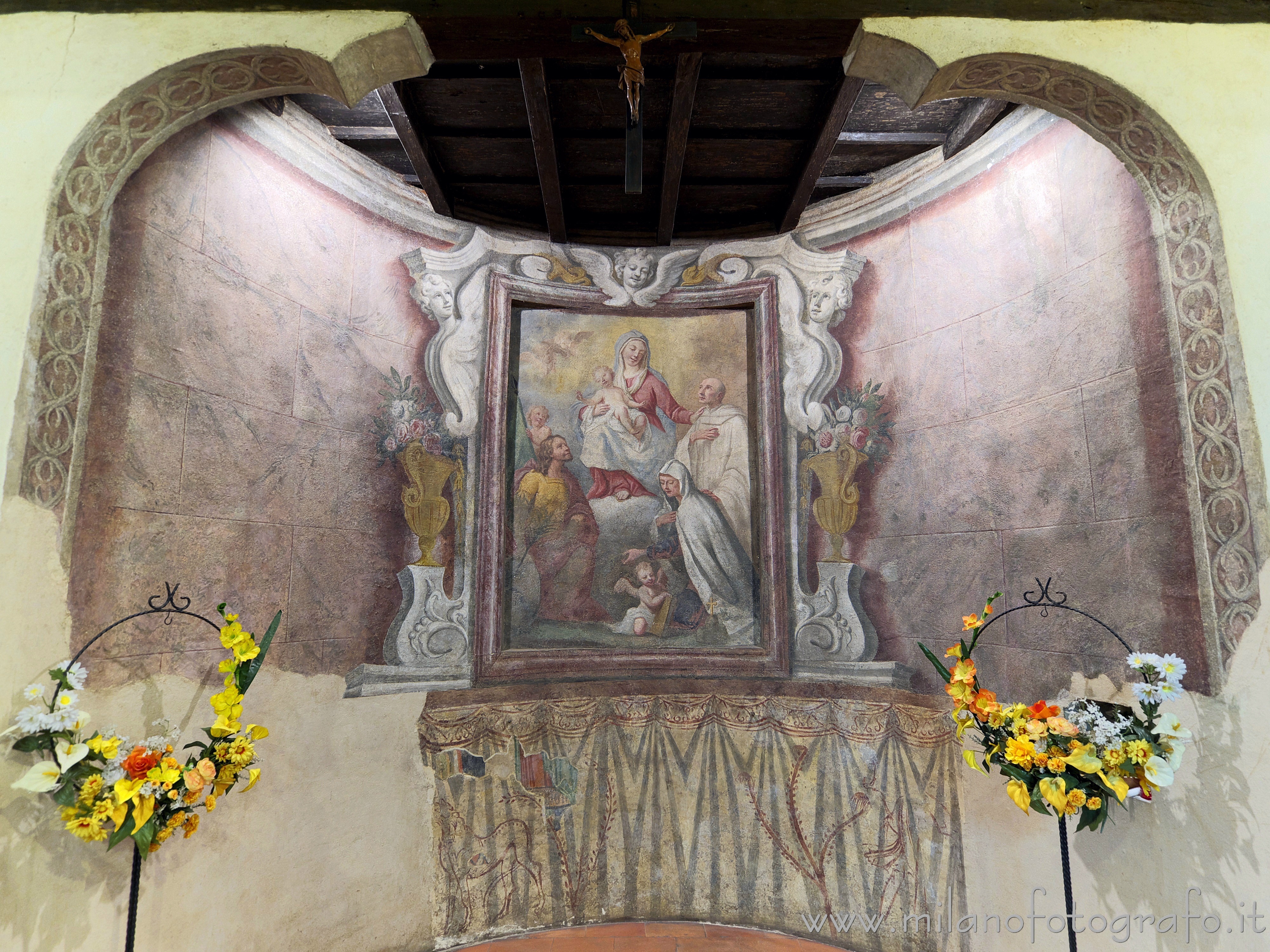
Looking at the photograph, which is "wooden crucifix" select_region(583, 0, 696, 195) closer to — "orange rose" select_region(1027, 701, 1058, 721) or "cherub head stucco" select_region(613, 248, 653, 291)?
"cherub head stucco" select_region(613, 248, 653, 291)

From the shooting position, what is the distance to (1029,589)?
4129 mm

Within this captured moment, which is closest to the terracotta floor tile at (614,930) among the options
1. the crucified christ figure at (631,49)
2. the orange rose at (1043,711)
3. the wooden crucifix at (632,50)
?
the orange rose at (1043,711)

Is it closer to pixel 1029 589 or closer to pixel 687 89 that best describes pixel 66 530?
pixel 687 89

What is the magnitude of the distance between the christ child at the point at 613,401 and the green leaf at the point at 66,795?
12.4 feet

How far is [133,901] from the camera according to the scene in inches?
121

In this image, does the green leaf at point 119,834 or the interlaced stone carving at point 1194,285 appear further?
the interlaced stone carving at point 1194,285

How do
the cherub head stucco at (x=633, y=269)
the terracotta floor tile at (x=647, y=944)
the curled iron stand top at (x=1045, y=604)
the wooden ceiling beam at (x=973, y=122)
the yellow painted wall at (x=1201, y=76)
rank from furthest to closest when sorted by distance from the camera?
the cherub head stucco at (x=633, y=269) → the terracotta floor tile at (x=647, y=944) → the wooden ceiling beam at (x=973, y=122) → the curled iron stand top at (x=1045, y=604) → the yellow painted wall at (x=1201, y=76)

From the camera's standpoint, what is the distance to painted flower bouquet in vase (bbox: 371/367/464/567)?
16.3ft

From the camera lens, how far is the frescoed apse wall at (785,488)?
3641 mm


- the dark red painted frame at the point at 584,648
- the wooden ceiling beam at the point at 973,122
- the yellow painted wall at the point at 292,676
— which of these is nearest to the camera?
the yellow painted wall at the point at 292,676

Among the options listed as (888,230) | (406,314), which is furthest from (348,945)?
(888,230)

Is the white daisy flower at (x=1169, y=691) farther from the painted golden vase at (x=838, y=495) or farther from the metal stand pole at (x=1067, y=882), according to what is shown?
the painted golden vase at (x=838, y=495)

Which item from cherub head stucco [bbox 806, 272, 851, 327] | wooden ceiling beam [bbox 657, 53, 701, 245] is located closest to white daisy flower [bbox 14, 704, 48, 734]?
wooden ceiling beam [bbox 657, 53, 701, 245]

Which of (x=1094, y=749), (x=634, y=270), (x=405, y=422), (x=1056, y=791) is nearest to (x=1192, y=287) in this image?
(x=1094, y=749)
